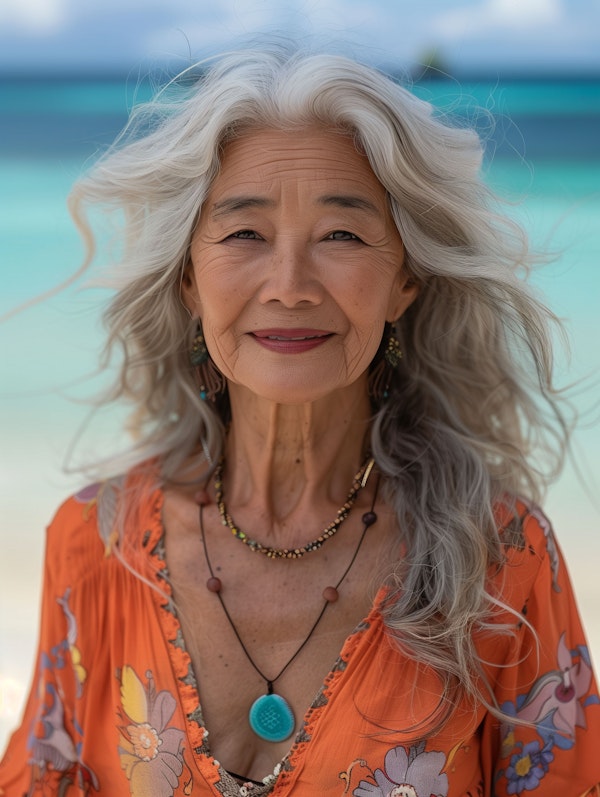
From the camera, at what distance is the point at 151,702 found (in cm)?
199

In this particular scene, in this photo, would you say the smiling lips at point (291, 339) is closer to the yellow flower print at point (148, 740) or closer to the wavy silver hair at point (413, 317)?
the wavy silver hair at point (413, 317)

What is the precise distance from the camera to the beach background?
10.0 feet

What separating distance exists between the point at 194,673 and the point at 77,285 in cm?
380

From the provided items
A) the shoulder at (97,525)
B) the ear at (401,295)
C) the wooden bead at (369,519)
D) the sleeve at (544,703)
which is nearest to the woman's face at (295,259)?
the ear at (401,295)

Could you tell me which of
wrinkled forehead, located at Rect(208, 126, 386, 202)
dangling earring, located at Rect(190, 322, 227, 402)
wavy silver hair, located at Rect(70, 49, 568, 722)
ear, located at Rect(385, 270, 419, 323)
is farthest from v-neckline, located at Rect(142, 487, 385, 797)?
wrinkled forehead, located at Rect(208, 126, 386, 202)

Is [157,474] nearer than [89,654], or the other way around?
[89,654]

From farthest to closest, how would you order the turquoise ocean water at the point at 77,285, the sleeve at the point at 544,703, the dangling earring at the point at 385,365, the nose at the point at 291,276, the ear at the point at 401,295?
1. the turquoise ocean water at the point at 77,285
2. the dangling earring at the point at 385,365
3. the ear at the point at 401,295
4. the sleeve at the point at 544,703
5. the nose at the point at 291,276

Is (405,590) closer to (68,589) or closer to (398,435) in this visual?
(398,435)

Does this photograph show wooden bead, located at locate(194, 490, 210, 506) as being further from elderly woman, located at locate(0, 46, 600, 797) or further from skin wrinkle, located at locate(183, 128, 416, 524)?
skin wrinkle, located at locate(183, 128, 416, 524)

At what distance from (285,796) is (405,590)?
0.45 meters

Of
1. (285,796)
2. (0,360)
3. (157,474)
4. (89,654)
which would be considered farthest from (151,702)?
(0,360)

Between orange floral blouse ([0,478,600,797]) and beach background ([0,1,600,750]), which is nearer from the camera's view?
orange floral blouse ([0,478,600,797])

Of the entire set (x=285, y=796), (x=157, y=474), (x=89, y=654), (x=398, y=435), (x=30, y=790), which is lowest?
(x=30, y=790)

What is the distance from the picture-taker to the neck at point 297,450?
84.5 inches
